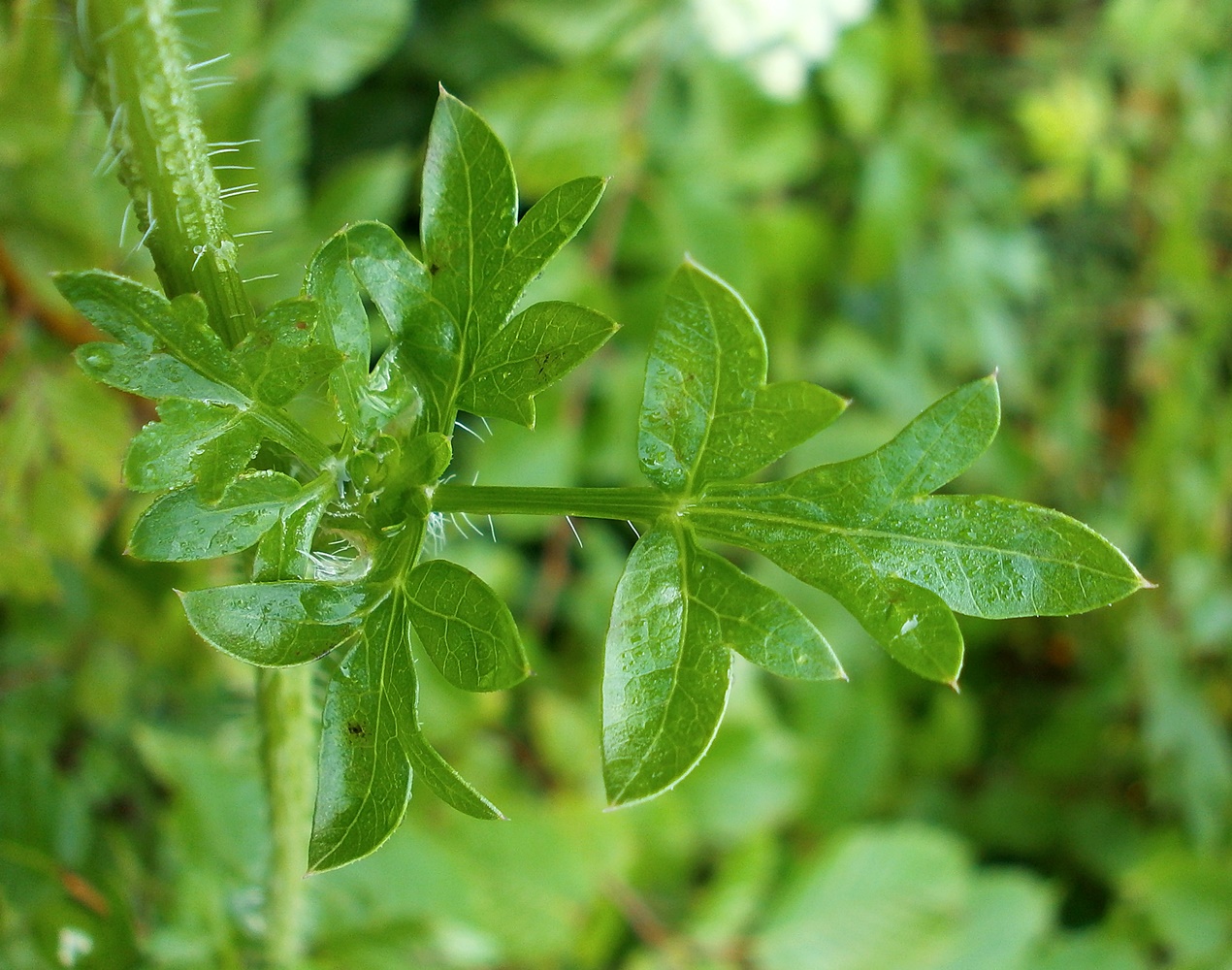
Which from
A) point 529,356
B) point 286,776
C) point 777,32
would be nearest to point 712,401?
point 529,356

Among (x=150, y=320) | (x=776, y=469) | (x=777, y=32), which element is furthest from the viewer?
(x=776, y=469)

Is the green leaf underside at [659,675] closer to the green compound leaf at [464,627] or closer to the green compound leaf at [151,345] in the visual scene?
the green compound leaf at [464,627]

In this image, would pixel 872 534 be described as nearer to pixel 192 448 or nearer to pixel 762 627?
pixel 762 627

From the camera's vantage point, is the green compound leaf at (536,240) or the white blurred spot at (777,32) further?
the white blurred spot at (777,32)

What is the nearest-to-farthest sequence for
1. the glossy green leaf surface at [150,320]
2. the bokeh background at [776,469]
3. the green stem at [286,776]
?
the glossy green leaf surface at [150,320] < the green stem at [286,776] < the bokeh background at [776,469]

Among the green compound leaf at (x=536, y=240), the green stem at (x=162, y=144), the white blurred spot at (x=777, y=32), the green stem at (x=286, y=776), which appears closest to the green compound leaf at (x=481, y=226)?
the green compound leaf at (x=536, y=240)

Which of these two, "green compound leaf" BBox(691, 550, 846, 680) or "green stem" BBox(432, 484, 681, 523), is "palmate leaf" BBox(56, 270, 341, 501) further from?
"green compound leaf" BBox(691, 550, 846, 680)
